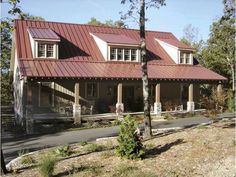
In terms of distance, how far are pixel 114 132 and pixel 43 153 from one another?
23.8 ft

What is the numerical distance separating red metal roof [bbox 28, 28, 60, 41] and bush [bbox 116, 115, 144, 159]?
16.6m

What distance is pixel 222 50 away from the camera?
3819cm

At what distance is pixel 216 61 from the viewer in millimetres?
38906

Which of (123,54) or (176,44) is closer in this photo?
(123,54)

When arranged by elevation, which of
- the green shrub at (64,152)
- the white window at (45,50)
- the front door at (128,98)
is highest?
the white window at (45,50)

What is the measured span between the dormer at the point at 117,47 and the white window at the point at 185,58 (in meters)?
5.47

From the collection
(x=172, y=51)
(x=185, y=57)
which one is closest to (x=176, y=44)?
(x=172, y=51)

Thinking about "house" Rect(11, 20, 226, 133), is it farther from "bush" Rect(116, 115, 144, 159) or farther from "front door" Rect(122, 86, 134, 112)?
"bush" Rect(116, 115, 144, 159)

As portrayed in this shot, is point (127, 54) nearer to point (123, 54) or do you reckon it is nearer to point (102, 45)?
point (123, 54)

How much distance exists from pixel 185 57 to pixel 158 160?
78.0 feet

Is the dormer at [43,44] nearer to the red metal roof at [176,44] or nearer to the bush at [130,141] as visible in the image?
the red metal roof at [176,44]

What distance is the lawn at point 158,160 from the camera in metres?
9.70

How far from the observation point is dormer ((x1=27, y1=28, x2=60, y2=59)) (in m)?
25.3

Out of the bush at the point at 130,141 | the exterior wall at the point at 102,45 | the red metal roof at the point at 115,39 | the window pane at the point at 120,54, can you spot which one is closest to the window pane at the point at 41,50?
the exterior wall at the point at 102,45
